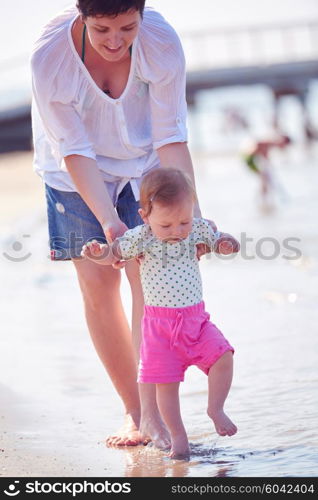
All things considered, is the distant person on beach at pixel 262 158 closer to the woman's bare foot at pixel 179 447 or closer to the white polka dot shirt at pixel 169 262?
the white polka dot shirt at pixel 169 262

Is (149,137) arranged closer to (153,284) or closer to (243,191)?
(153,284)

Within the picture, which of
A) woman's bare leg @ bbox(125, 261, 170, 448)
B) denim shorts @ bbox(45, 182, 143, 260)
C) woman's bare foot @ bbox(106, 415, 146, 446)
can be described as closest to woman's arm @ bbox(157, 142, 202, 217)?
denim shorts @ bbox(45, 182, 143, 260)

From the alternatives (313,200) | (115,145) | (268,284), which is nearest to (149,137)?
(115,145)

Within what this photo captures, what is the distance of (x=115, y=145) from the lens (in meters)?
3.87

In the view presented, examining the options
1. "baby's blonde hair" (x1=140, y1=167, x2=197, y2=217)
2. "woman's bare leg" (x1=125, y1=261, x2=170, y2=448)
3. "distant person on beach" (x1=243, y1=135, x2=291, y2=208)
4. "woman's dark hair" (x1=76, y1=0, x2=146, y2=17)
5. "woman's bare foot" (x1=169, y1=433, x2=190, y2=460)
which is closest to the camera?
"woman's dark hair" (x1=76, y1=0, x2=146, y2=17)

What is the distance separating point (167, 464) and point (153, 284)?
59cm

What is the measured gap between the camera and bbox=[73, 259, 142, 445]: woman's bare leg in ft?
13.2

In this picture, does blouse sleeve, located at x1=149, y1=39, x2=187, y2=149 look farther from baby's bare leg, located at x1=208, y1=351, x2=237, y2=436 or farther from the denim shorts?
baby's bare leg, located at x1=208, y1=351, x2=237, y2=436

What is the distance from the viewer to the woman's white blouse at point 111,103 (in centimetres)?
369

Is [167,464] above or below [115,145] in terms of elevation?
below

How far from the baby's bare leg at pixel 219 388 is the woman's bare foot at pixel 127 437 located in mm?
411

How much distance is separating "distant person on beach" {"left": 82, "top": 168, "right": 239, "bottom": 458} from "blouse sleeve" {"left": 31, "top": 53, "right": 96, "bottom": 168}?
292 millimetres

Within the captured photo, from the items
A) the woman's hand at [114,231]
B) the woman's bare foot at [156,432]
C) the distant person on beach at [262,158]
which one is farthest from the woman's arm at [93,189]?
the distant person on beach at [262,158]

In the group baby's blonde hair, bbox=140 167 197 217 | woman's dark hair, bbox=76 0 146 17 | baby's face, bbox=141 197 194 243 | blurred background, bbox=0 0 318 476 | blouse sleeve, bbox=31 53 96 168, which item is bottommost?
blurred background, bbox=0 0 318 476
